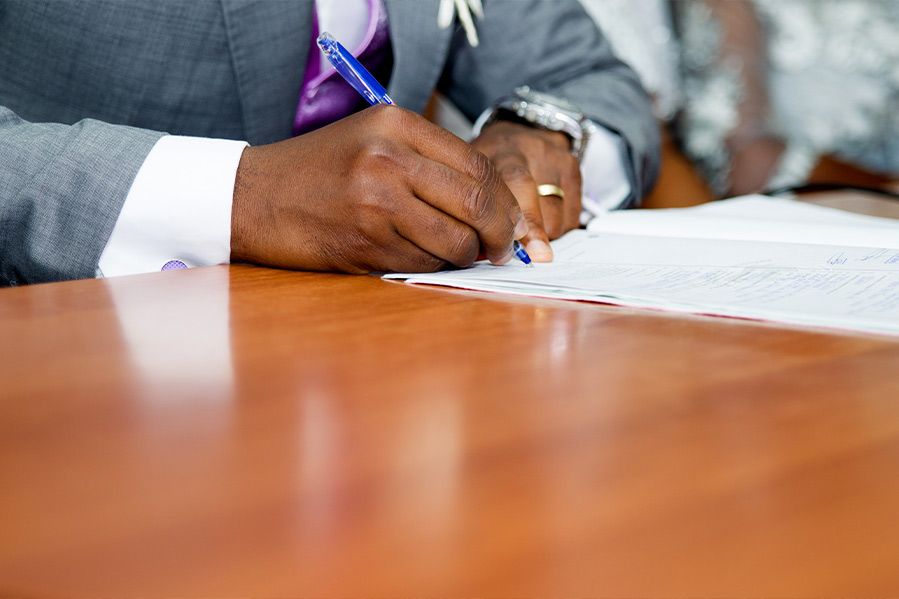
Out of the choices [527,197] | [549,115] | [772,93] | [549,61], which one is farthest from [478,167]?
[772,93]

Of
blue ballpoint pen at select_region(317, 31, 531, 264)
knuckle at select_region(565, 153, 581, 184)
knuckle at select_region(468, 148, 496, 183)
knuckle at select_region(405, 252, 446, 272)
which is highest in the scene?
blue ballpoint pen at select_region(317, 31, 531, 264)

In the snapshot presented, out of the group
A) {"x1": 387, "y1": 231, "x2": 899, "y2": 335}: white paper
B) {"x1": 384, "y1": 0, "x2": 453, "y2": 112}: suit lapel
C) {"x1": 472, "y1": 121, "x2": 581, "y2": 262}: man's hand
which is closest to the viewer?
{"x1": 387, "y1": 231, "x2": 899, "y2": 335}: white paper

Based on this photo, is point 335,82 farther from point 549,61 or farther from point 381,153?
point 381,153

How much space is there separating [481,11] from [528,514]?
1.07 meters

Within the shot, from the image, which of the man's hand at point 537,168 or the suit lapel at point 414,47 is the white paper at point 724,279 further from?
the suit lapel at point 414,47

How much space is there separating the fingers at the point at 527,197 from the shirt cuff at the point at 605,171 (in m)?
0.22

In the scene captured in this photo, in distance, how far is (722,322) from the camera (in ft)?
1.61

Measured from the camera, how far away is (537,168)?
92 cm

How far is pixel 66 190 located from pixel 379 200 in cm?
23

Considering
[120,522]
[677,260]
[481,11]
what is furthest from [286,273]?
[481,11]

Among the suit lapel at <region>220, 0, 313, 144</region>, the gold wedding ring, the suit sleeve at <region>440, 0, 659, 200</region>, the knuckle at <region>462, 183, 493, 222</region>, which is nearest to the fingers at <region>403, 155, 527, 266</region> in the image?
the knuckle at <region>462, 183, 493, 222</region>

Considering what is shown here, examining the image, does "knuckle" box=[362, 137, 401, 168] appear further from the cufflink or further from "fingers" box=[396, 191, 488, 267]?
the cufflink

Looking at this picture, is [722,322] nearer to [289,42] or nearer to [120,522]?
[120,522]

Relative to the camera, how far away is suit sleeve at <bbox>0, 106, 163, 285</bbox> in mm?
681
